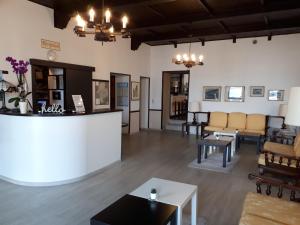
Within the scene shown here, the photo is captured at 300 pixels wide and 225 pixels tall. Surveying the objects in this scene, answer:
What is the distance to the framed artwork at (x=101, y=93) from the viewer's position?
6.76m

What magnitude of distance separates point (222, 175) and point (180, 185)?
2083mm

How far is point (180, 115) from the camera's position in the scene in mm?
12773

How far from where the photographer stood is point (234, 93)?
796 cm

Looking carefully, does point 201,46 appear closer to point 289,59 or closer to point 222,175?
point 289,59

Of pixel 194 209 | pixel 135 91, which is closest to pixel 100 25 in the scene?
pixel 194 209

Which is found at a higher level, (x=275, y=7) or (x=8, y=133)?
(x=275, y=7)

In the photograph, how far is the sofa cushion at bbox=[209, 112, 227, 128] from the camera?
764 cm

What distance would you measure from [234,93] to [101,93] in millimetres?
4474

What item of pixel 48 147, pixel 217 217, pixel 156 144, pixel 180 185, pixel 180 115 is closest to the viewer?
pixel 180 185

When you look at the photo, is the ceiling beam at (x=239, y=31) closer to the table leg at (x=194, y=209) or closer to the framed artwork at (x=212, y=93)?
the framed artwork at (x=212, y=93)

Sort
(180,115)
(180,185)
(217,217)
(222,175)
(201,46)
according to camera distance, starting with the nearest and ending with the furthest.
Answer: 1. (180,185)
2. (217,217)
3. (222,175)
4. (201,46)
5. (180,115)

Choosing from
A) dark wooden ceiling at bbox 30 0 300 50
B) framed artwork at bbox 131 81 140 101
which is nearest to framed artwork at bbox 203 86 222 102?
dark wooden ceiling at bbox 30 0 300 50

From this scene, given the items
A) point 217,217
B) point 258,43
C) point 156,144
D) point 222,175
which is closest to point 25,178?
point 217,217

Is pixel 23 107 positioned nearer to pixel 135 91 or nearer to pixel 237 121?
pixel 135 91
